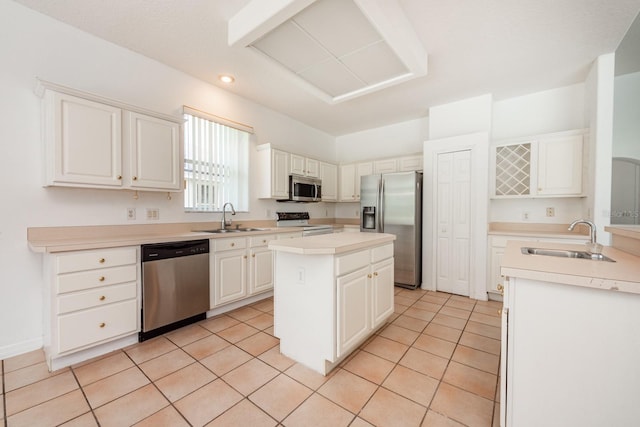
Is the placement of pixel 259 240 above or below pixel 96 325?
above

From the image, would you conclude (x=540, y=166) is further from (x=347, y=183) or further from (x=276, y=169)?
(x=276, y=169)

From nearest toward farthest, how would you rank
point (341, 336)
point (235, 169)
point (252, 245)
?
point (341, 336) < point (252, 245) < point (235, 169)

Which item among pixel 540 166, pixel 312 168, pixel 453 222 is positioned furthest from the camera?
pixel 312 168

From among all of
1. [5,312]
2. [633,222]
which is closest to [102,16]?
[5,312]

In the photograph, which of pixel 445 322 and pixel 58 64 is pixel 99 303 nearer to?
pixel 58 64

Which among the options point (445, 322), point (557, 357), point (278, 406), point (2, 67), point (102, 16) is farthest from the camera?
point (445, 322)

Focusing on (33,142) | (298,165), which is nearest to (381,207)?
(298,165)

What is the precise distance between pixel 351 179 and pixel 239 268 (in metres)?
2.88

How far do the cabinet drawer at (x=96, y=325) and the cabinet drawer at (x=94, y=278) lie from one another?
189mm

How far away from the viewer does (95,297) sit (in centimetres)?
201

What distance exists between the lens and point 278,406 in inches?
60.9

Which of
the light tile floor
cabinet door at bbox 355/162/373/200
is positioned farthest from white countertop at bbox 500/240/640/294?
cabinet door at bbox 355/162/373/200

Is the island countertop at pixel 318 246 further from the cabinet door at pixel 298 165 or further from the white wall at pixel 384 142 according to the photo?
the white wall at pixel 384 142

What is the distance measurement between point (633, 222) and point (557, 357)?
2930 mm
